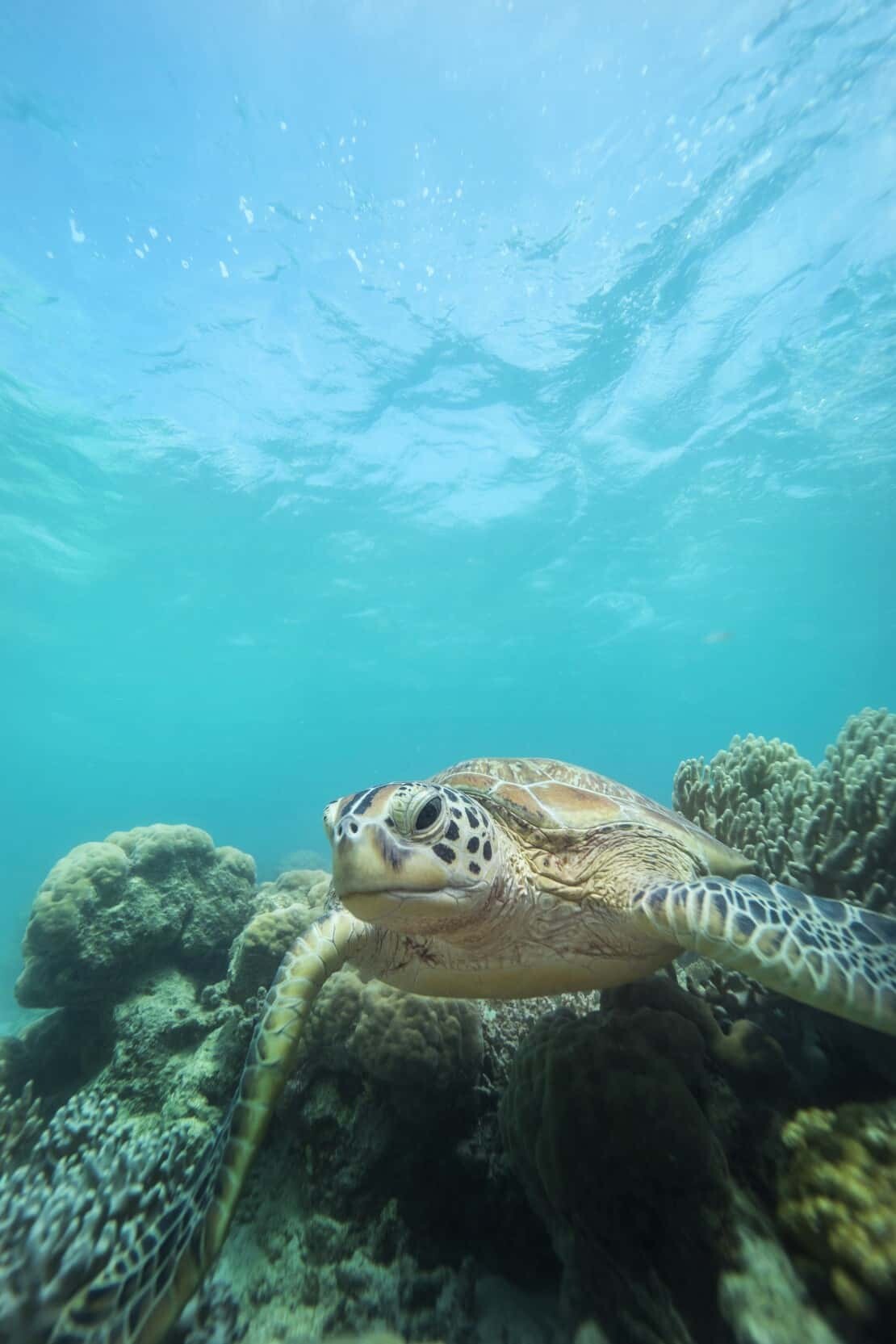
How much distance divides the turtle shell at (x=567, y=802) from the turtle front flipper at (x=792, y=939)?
569mm

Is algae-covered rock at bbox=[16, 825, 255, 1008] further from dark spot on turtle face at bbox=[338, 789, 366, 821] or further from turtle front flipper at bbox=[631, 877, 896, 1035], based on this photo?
turtle front flipper at bbox=[631, 877, 896, 1035]

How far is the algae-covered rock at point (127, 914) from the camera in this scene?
162 inches

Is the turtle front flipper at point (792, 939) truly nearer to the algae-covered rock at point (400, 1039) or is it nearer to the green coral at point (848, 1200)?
the green coral at point (848, 1200)

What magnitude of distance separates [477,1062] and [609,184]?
60.7 feet

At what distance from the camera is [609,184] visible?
1348cm

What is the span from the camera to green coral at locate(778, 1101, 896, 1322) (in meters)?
1.15

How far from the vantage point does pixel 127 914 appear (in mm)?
4477

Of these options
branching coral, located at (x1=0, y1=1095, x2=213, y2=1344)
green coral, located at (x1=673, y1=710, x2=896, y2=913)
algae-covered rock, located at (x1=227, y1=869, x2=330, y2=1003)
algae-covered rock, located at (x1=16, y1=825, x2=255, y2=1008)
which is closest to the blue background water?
green coral, located at (x1=673, y1=710, x2=896, y2=913)

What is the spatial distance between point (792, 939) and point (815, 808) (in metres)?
1.52

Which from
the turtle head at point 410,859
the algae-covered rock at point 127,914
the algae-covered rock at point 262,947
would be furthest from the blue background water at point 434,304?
the turtle head at point 410,859

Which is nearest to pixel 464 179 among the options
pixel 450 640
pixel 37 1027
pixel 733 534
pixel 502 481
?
pixel 502 481

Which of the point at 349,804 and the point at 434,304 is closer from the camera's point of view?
the point at 349,804

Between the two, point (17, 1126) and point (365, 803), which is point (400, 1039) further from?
point (17, 1126)

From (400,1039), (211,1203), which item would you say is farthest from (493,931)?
(211,1203)
